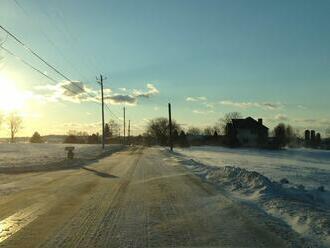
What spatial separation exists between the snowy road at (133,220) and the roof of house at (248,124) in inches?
4369

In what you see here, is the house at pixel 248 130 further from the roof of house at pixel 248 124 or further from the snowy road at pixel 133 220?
the snowy road at pixel 133 220

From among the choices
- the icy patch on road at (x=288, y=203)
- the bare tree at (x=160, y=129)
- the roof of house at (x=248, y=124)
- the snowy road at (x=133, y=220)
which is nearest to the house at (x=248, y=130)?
the roof of house at (x=248, y=124)

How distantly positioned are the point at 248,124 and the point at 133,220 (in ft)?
387

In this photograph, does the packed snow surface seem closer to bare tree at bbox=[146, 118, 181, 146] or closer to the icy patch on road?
the icy patch on road

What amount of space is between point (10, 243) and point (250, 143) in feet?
383

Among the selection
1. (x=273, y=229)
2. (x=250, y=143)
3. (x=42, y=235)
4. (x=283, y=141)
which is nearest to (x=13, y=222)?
(x=42, y=235)

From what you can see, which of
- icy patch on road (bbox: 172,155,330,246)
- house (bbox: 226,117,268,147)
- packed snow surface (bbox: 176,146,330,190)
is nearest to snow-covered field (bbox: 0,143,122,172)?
packed snow surface (bbox: 176,146,330,190)

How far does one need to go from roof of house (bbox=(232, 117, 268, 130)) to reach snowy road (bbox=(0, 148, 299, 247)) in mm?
110963

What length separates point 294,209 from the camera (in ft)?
37.7

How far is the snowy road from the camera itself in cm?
844

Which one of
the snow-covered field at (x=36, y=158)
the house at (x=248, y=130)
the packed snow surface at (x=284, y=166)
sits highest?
the house at (x=248, y=130)

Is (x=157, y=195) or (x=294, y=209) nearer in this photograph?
(x=294, y=209)

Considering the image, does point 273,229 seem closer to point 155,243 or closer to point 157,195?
point 155,243

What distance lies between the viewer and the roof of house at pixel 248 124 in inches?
4975
